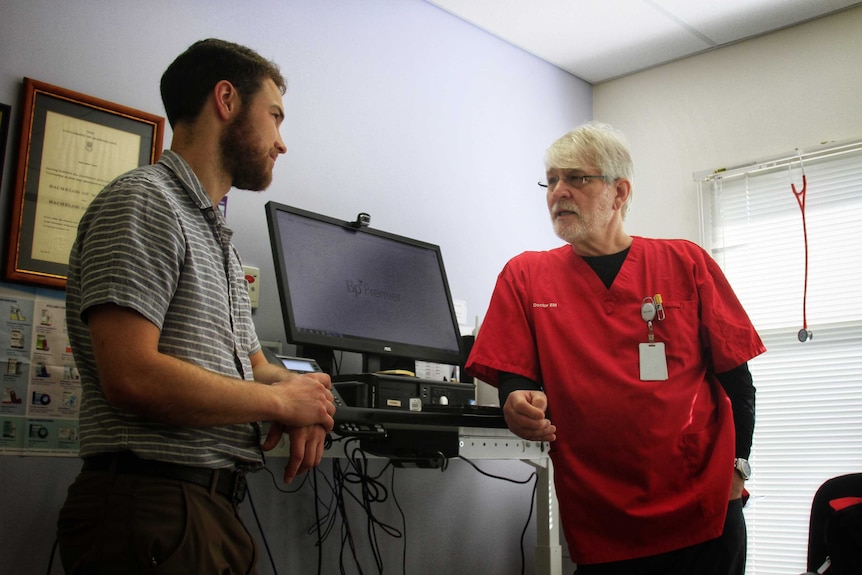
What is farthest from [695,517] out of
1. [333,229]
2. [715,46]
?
[715,46]

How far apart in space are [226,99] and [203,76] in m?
0.06

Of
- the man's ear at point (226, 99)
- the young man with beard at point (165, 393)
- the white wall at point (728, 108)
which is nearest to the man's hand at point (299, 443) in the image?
the young man with beard at point (165, 393)

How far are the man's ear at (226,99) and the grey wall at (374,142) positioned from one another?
2.90ft

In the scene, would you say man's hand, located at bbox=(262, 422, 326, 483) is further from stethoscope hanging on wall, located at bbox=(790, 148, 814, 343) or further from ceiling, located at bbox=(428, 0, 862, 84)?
stethoscope hanging on wall, located at bbox=(790, 148, 814, 343)

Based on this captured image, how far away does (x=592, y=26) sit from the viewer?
3.56 metres

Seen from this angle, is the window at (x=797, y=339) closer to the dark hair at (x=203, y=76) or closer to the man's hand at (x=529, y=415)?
the man's hand at (x=529, y=415)

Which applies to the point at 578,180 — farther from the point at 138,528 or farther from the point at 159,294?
the point at 138,528

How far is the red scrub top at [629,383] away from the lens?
1536 mm

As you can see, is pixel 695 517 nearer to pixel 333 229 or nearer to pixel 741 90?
pixel 333 229

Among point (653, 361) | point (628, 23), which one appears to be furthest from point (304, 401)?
point (628, 23)

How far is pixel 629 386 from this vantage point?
5.26ft

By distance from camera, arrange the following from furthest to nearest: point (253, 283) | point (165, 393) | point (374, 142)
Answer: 1. point (374, 142)
2. point (253, 283)
3. point (165, 393)

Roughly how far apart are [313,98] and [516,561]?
2.00 m

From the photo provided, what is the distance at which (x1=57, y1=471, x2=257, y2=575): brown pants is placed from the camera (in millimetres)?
1063
